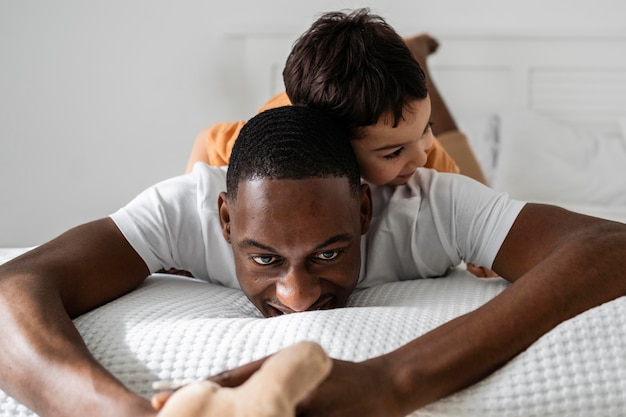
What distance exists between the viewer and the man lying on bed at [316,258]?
0.85 m

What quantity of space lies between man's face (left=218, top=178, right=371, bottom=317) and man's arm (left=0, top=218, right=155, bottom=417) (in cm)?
19

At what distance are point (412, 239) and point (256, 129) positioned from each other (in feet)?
1.07

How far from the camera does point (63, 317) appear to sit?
980 millimetres

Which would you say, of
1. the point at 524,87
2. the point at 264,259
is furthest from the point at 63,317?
the point at 524,87

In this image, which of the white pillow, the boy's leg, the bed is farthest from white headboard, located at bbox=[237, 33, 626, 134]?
the bed

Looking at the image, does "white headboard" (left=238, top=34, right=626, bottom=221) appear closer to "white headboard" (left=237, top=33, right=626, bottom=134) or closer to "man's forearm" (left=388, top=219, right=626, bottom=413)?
"white headboard" (left=237, top=33, right=626, bottom=134)

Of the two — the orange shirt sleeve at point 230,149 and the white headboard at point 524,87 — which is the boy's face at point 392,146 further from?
the white headboard at point 524,87

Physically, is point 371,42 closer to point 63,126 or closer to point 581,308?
point 581,308

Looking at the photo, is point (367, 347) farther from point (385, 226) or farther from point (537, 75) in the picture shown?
point (537, 75)

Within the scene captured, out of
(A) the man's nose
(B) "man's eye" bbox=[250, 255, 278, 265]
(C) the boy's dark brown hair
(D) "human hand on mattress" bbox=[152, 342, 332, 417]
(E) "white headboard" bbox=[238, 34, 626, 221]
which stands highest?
(C) the boy's dark brown hair

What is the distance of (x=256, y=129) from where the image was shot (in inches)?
46.8

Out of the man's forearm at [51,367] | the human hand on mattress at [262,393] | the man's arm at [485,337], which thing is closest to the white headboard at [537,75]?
the man's arm at [485,337]

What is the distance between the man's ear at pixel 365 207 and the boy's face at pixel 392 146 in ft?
0.20

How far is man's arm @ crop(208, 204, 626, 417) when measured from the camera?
2.56ft
